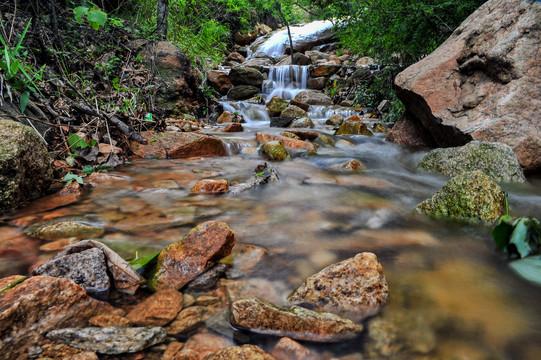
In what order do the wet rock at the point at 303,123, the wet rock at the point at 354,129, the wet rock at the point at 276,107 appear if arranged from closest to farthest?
the wet rock at the point at 354,129, the wet rock at the point at 303,123, the wet rock at the point at 276,107

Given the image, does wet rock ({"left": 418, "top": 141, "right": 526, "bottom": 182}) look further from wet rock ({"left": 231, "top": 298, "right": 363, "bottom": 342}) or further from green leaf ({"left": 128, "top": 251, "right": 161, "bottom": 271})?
green leaf ({"left": 128, "top": 251, "right": 161, "bottom": 271})

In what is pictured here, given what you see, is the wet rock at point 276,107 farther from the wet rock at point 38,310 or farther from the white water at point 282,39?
the white water at point 282,39

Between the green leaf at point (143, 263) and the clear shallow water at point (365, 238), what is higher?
the green leaf at point (143, 263)

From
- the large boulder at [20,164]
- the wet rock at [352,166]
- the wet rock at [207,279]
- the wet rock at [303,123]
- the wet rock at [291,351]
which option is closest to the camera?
the wet rock at [291,351]

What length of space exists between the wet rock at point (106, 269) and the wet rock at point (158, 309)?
0.38 feet

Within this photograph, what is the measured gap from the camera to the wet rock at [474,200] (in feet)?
7.63

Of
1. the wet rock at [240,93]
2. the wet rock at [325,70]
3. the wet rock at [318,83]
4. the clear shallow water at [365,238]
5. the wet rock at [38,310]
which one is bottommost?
the clear shallow water at [365,238]

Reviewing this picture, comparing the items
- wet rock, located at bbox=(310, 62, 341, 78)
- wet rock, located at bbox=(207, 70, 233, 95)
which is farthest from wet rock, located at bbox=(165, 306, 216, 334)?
wet rock, located at bbox=(310, 62, 341, 78)

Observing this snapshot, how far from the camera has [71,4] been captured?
5.31 metres

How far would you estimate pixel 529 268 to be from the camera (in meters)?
1.66

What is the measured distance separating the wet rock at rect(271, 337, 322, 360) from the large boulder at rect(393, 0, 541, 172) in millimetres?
4264

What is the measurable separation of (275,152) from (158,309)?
3.66 metres

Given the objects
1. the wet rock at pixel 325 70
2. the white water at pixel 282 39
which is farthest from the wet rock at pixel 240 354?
the white water at pixel 282 39

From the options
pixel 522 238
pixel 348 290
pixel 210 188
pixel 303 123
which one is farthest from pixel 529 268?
pixel 303 123
